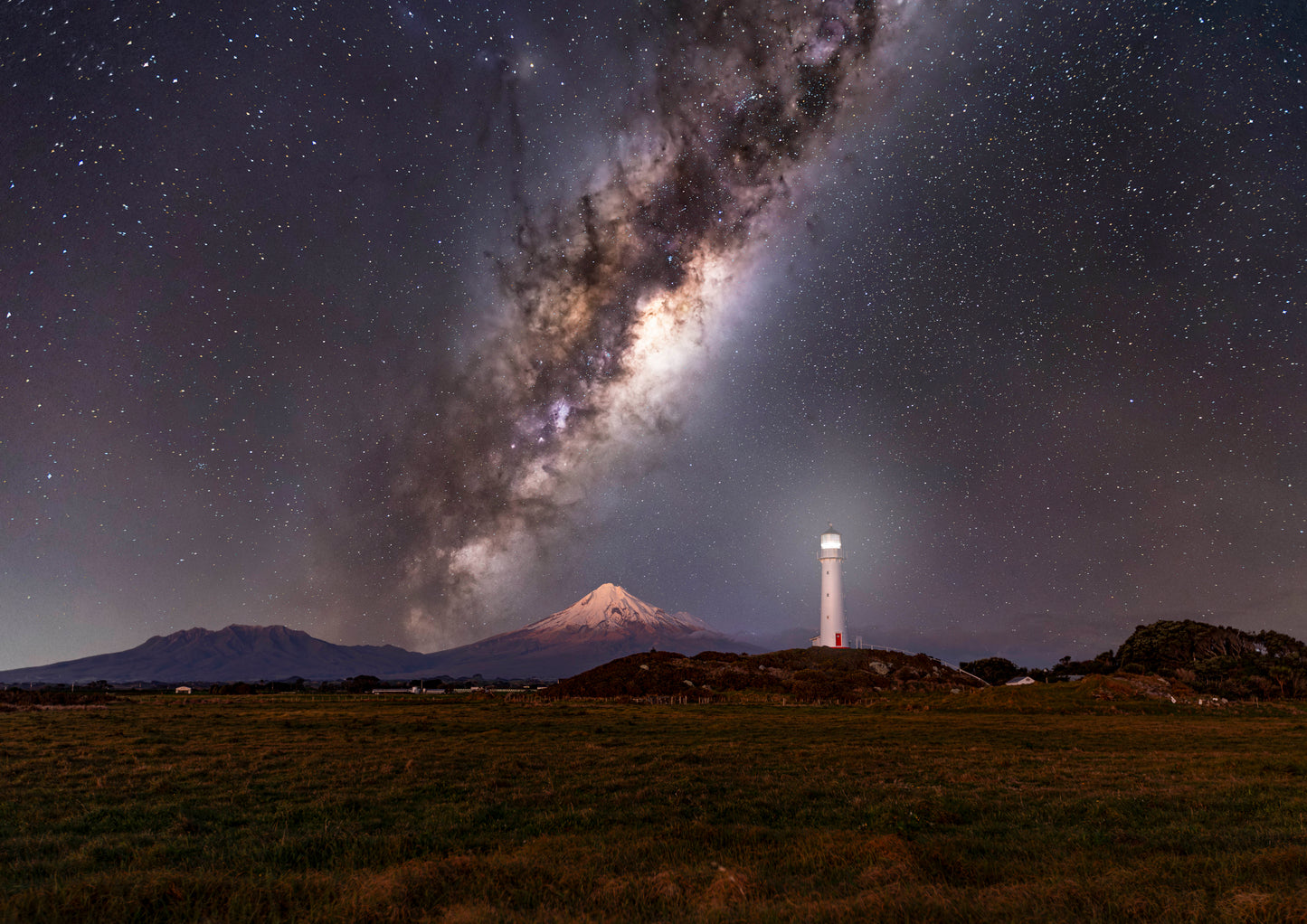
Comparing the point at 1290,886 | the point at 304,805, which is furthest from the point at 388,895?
the point at 1290,886

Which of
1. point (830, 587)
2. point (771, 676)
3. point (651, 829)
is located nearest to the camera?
point (651, 829)

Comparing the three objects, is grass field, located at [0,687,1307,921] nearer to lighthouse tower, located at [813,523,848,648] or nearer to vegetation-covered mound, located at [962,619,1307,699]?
vegetation-covered mound, located at [962,619,1307,699]

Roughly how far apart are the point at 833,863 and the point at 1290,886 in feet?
19.8

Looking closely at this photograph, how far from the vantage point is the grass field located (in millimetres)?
8562

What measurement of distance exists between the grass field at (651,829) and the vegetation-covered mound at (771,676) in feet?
138

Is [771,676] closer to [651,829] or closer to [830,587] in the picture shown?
[830,587]

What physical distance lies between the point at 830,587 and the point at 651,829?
109243 millimetres

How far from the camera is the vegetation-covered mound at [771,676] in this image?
2822 inches

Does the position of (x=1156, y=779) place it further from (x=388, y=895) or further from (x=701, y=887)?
(x=388, y=895)

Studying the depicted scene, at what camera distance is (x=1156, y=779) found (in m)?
19.9

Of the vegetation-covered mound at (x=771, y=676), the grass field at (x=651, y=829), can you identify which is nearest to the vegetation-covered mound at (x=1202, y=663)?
the vegetation-covered mound at (x=771, y=676)

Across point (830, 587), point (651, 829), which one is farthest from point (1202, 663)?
point (651, 829)

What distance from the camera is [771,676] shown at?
81.4 meters

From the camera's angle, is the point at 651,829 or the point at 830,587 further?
the point at 830,587
